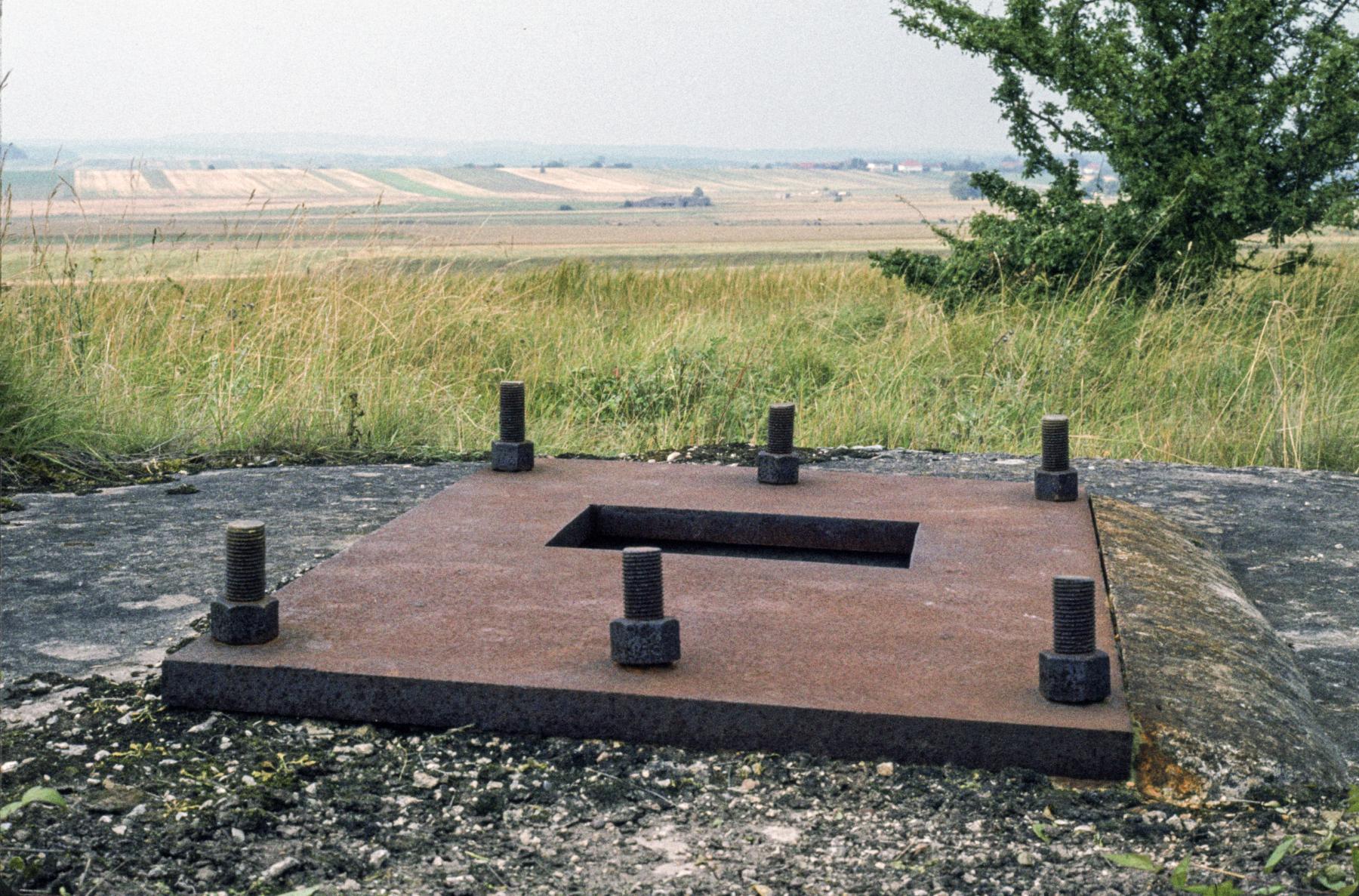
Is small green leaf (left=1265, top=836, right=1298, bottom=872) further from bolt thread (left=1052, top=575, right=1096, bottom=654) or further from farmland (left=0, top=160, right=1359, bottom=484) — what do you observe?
farmland (left=0, top=160, right=1359, bottom=484)

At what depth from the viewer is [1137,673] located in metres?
2.25

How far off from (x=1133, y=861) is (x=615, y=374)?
19.4 ft

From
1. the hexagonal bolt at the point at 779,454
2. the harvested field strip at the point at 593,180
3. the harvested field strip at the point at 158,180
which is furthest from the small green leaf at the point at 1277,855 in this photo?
the harvested field strip at the point at 593,180

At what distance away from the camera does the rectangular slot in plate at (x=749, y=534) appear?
9.57ft

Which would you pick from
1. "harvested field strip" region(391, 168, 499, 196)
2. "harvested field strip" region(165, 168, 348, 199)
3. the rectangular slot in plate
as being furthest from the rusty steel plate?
"harvested field strip" region(391, 168, 499, 196)

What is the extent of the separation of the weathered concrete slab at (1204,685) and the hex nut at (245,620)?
4.47ft

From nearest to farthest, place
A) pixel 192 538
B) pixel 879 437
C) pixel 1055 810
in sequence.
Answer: pixel 1055 810
pixel 192 538
pixel 879 437

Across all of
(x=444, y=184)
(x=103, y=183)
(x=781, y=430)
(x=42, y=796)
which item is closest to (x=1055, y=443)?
(x=781, y=430)

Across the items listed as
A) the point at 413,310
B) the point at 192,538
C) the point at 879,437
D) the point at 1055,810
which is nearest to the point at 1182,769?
the point at 1055,810

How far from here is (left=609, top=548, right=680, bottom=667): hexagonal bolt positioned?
6.71 ft

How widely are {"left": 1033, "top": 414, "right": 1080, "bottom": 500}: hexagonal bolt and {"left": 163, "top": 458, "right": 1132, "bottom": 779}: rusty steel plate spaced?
0.11m

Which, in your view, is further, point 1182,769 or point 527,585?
point 527,585

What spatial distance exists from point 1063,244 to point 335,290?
16.5ft

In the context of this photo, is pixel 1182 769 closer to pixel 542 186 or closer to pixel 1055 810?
pixel 1055 810
